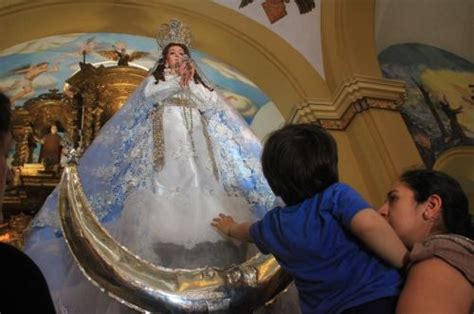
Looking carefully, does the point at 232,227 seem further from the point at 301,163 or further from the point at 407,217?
the point at 407,217

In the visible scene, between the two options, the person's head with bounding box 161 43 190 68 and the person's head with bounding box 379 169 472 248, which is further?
the person's head with bounding box 161 43 190 68

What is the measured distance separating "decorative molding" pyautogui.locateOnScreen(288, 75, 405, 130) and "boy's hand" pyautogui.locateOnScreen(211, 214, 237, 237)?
3.33 metres

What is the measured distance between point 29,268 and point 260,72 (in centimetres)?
500

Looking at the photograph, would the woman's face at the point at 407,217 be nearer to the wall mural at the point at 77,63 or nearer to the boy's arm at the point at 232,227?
the boy's arm at the point at 232,227

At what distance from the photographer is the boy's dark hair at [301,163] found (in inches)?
61.4

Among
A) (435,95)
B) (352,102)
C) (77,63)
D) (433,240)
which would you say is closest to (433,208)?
(433,240)

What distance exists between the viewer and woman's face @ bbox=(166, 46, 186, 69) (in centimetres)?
301

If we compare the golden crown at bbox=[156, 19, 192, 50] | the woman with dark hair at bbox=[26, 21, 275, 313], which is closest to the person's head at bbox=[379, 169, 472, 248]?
the woman with dark hair at bbox=[26, 21, 275, 313]

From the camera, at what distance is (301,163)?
1555 millimetres

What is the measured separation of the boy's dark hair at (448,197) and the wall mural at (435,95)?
18.5 feet

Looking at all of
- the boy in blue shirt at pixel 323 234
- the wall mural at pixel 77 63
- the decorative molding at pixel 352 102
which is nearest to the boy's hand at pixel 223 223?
the boy in blue shirt at pixel 323 234

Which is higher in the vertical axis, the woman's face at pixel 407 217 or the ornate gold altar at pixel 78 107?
the ornate gold altar at pixel 78 107

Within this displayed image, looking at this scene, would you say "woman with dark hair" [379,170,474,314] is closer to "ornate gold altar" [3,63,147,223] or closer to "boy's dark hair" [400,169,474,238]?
"boy's dark hair" [400,169,474,238]

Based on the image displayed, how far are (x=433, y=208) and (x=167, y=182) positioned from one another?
45.1 inches
